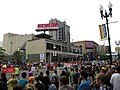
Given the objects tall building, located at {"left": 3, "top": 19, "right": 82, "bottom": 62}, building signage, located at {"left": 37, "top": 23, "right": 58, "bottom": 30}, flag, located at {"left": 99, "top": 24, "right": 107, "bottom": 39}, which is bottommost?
flag, located at {"left": 99, "top": 24, "right": 107, "bottom": 39}

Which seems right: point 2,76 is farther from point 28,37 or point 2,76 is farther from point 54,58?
point 28,37

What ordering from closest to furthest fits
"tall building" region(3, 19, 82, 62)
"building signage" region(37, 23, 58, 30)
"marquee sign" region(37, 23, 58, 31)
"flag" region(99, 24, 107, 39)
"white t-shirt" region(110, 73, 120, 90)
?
"white t-shirt" region(110, 73, 120, 90), "flag" region(99, 24, 107, 39), "tall building" region(3, 19, 82, 62), "marquee sign" region(37, 23, 58, 31), "building signage" region(37, 23, 58, 30)

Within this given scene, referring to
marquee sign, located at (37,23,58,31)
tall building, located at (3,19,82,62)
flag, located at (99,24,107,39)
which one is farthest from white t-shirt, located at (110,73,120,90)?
marquee sign, located at (37,23,58,31)

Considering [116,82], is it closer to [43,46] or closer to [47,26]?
[43,46]

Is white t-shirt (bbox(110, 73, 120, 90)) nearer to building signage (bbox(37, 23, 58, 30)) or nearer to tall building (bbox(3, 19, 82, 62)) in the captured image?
tall building (bbox(3, 19, 82, 62))

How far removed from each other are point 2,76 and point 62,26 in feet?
431

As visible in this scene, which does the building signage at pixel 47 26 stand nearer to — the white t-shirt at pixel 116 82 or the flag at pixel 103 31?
the flag at pixel 103 31

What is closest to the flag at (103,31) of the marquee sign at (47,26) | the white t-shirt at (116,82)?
the white t-shirt at (116,82)

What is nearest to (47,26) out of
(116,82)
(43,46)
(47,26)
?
(47,26)

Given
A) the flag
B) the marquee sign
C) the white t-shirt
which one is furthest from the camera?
the marquee sign

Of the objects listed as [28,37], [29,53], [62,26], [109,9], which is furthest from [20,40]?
[109,9]

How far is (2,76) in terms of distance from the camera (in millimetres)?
8414

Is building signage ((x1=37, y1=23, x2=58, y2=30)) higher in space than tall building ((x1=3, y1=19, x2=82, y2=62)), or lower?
higher

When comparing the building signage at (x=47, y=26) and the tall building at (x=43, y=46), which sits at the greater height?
the building signage at (x=47, y=26)
